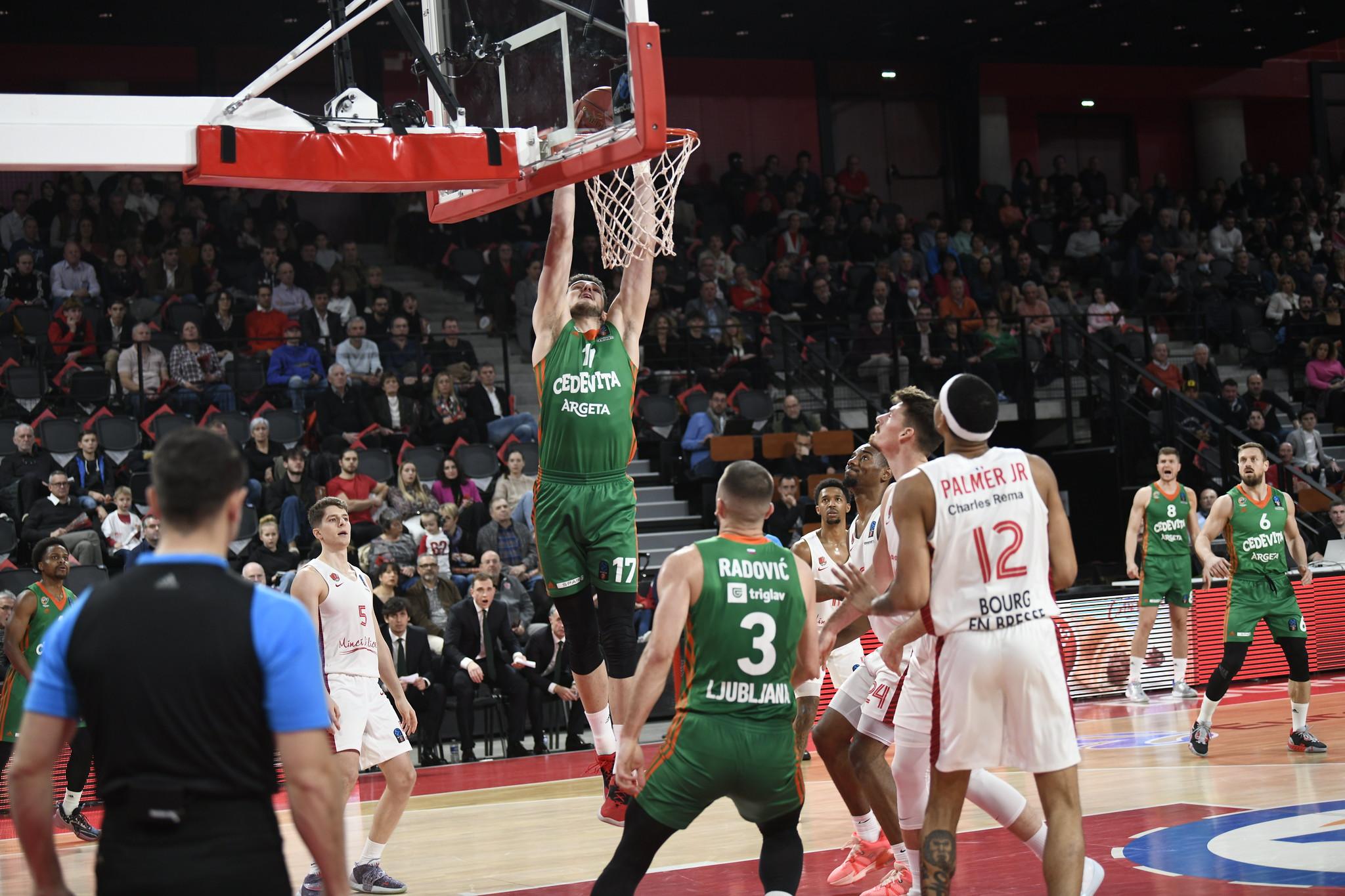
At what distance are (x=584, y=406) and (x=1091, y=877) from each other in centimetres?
295

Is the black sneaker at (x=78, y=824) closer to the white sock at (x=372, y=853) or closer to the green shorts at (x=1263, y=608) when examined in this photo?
the white sock at (x=372, y=853)

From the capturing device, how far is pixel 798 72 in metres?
26.0

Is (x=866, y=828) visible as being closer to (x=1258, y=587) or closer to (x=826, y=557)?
(x=826, y=557)

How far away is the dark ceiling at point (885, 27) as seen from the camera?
798 inches

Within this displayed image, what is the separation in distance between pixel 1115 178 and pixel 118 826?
27882 mm

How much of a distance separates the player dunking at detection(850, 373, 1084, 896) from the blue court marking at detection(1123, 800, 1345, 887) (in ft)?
5.66

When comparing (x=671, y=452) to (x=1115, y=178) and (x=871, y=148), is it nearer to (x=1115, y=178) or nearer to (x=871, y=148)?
(x=871, y=148)

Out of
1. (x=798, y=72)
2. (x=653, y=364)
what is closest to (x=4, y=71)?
(x=653, y=364)

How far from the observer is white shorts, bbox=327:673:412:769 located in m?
6.98

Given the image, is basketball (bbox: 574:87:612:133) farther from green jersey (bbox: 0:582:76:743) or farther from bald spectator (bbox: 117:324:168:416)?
bald spectator (bbox: 117:324:168:416)

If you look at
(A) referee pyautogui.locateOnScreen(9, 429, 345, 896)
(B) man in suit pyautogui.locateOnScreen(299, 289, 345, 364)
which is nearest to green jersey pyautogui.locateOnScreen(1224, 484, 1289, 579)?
(A) referee pyautogui.locateOnScreen(9, 429, 345, 896)

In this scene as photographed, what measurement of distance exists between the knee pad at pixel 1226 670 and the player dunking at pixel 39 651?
7.79 m

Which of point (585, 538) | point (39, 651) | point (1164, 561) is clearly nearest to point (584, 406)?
point (585, 538)

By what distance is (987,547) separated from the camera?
496 centimetres
